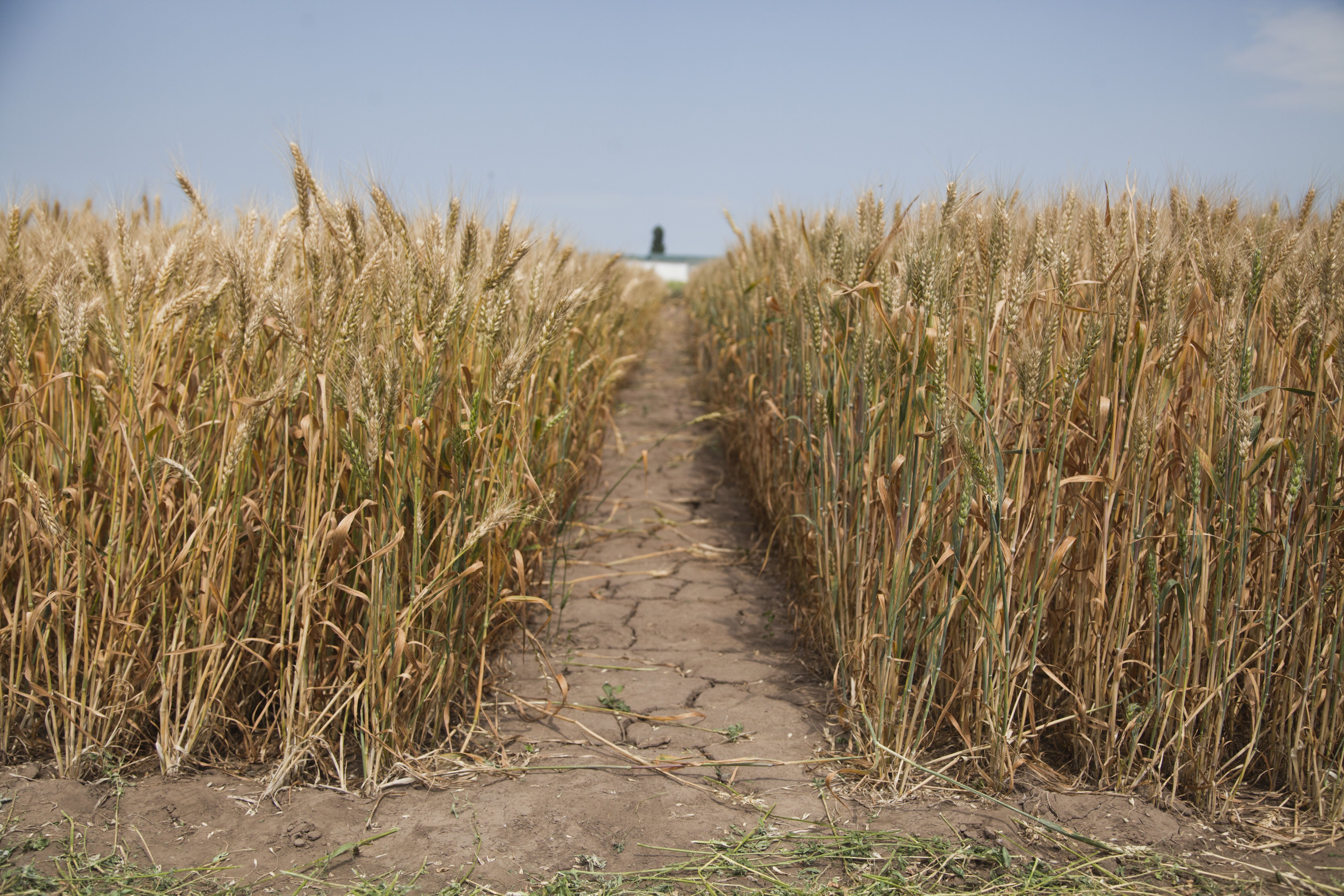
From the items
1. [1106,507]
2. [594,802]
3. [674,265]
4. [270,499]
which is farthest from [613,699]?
[674,265]

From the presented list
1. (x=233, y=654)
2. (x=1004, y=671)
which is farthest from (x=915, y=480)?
(x=233, y=654)

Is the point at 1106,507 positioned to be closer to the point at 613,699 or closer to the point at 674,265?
the point at 613,699

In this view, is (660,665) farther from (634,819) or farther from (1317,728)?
(1317,728)

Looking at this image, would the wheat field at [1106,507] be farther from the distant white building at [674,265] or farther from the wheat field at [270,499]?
the distant white building at [674,265]

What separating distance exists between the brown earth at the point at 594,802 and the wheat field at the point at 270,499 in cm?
11

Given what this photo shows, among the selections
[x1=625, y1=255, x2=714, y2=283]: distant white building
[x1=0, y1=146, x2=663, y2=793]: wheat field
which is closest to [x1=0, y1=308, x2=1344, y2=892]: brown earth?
[x1=0, y1=146, x2=663, y2=793]: wheat field

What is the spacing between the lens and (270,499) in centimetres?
206

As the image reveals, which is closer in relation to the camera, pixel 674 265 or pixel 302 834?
pixel 302 834

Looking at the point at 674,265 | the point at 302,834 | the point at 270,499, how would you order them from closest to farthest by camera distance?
the point at 302,834
the point at 270,499
the point at 674,265

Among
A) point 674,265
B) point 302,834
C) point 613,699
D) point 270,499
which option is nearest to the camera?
point 302,834

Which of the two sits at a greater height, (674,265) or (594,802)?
(674,265)

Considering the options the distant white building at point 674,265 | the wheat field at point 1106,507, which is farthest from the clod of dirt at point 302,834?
the distant white building at point 674,265

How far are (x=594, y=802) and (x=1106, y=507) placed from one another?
142 cm

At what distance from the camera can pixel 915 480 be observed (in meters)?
2.04
